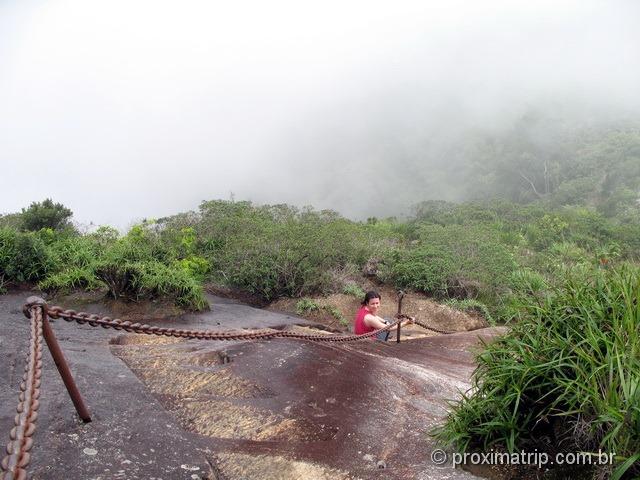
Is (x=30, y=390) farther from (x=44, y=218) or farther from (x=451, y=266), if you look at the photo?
(x=44, y=218)

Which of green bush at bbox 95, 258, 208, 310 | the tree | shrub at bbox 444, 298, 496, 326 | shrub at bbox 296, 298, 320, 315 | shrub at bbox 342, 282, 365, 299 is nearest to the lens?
green bush at bbox 95, 258, 208, 310

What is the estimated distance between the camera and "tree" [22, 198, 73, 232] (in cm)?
Result: 1853

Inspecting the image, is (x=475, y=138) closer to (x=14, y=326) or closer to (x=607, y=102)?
(x=607, y=102)

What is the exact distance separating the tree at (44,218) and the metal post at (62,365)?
16.9m

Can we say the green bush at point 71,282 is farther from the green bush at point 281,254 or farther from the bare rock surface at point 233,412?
the bare rock surface at point 233,412

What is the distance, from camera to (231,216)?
18.8 m

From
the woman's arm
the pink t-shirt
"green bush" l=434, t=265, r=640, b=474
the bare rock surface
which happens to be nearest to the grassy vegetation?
"green bush" l=434, t=265, r=640, b=474

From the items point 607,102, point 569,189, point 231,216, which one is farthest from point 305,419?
point 607,102

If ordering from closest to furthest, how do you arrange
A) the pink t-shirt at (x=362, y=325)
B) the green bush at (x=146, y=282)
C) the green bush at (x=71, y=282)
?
1. the pink t-shirt at (x=362, y=325)
2. the green bush at (x=146, y=282)
3. the green bush at (x=71, y=282)

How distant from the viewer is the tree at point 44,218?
60.8 feet

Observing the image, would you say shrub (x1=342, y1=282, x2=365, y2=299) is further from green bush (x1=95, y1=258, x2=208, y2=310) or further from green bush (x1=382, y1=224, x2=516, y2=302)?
green bush (x1=95, y1=258, x2=208, y2=310)

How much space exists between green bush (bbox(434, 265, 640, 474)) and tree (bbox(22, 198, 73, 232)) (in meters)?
18.2

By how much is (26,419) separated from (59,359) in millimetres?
882

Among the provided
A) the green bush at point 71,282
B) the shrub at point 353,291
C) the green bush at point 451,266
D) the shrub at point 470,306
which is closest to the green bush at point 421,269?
the green bush at point 451,266
